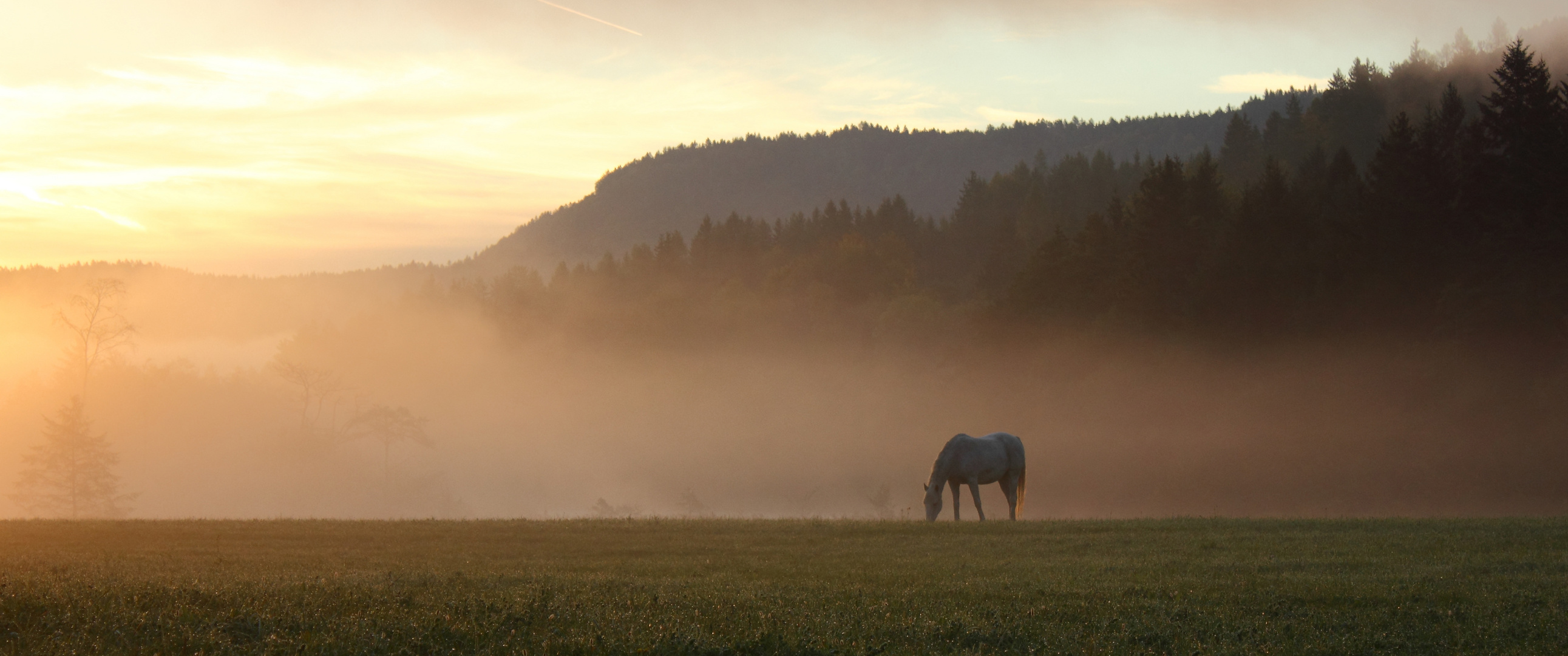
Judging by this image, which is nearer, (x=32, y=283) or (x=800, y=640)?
(x=800, y=640)

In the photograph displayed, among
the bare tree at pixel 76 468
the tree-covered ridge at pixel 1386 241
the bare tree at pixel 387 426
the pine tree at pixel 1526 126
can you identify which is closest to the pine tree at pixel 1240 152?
the tree-covered ridge at pixel 1386 241

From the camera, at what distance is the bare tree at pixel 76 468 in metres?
56.6

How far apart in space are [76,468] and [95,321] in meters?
10.1

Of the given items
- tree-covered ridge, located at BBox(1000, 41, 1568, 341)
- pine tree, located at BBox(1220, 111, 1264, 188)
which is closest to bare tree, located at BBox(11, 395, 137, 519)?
tree-covered ridge, located at BBox(1000, 41, 1568, 341)

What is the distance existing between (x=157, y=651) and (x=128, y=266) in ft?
699

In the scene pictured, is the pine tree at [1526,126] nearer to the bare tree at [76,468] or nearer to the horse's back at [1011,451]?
the horse's back at [1011,451]

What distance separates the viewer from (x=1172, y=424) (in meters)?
56.9

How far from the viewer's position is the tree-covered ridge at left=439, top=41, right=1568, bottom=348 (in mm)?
40469

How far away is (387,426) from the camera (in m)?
87.8

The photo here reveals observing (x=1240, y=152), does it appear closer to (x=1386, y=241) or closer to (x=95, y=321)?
(x=1386, y=241)

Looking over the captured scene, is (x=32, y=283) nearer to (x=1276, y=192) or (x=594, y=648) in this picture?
(x=1276, y=192)

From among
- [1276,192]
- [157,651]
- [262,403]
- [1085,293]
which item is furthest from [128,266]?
[157,651]

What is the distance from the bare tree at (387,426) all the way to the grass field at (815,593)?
2839 inches

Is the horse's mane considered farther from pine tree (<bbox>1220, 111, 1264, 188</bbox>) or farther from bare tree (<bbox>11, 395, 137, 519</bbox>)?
pine tree (<bbox>1220, 111, 1264, 188</bbox>)
